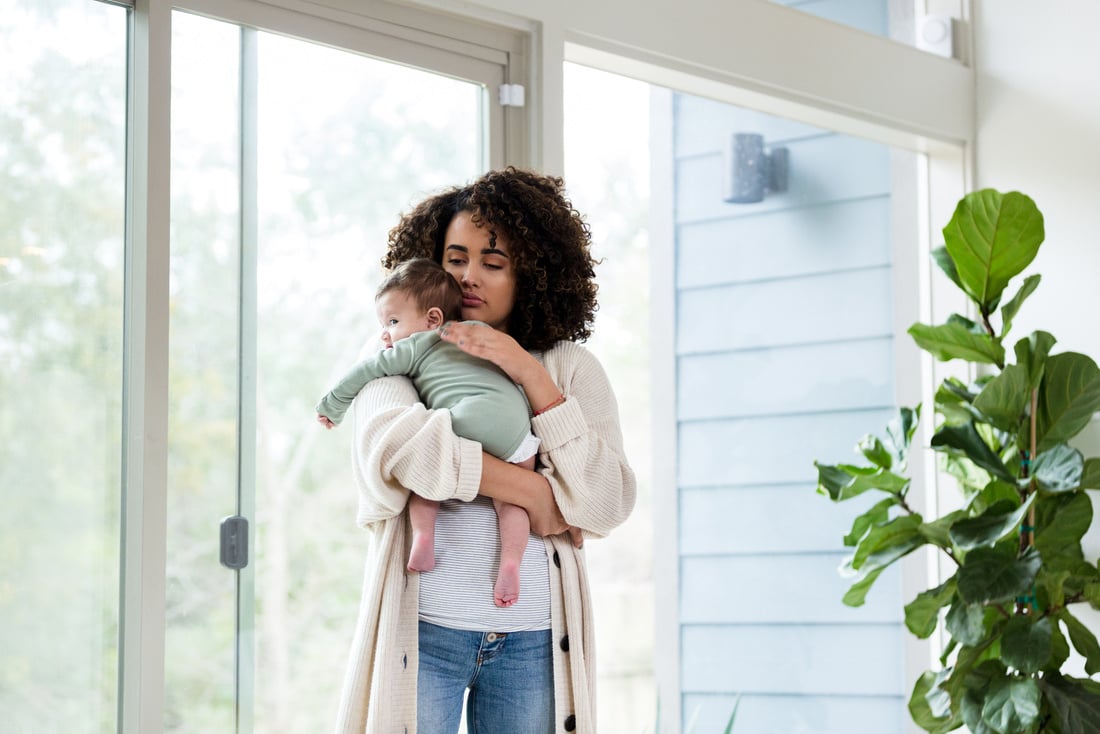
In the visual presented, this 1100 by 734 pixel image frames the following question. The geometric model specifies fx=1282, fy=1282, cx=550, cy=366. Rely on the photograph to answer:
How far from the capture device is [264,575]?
2301 mm

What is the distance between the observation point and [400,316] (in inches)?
74.2

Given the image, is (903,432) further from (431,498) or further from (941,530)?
(431,498)

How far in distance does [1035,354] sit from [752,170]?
981 millimetres

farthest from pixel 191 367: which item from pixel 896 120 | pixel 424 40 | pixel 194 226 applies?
pixel 896 120

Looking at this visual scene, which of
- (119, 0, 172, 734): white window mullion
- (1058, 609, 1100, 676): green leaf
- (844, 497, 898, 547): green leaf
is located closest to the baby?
(119, 0, 172, 734): white window mullion

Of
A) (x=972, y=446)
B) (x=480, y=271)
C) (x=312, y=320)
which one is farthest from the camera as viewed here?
(x=972, y=446)

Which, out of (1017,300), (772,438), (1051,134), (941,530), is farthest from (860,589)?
(1051,134)

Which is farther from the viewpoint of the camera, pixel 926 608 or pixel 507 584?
pixel 926 608

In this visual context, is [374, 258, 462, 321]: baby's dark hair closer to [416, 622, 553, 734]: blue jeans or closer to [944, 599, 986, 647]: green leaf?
[416, 622, 553, 734]: blue jeans

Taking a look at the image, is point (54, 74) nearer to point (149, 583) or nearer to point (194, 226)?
point (194, 226)

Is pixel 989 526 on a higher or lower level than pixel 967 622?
higher

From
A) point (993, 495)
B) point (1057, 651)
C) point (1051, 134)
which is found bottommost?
point (1057, 651)

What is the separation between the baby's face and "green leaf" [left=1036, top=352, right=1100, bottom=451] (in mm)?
1787

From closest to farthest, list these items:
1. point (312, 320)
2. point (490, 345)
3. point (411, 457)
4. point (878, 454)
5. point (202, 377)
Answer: point (411, 457)
point (490, 345)
point (202, 377)
point (312, 320)
point (878, 454)
